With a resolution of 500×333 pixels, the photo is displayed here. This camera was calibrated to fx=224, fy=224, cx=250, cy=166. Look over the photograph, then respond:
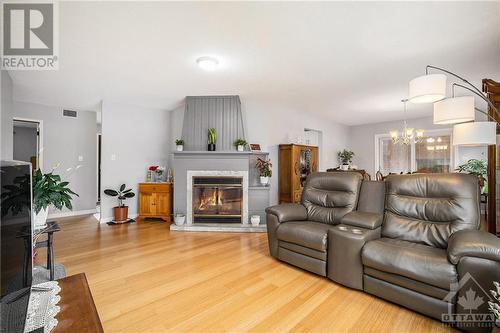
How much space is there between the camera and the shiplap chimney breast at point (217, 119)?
4383 mm

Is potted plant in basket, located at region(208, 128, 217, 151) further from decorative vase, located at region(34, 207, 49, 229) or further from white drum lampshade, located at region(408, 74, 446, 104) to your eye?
white drum lampshade, located at region(408, 74, 446, 104)

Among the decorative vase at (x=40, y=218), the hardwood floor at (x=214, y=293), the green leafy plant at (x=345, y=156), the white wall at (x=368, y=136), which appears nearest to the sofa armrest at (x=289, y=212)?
the hardwood floor at (x=214, y=293)

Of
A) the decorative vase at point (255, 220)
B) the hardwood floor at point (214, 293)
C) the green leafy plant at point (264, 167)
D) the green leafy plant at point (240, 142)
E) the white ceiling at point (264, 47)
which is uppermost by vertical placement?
the white ceiling at point (264, 47)

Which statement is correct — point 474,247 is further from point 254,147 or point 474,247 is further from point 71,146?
point 71,146

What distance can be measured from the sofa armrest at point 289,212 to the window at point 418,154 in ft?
15.4

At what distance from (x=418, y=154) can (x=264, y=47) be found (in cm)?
612

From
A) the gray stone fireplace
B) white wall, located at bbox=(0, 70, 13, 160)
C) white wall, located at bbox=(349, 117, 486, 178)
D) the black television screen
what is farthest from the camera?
white wall, located at bbox=(349, 117, 486, 178)

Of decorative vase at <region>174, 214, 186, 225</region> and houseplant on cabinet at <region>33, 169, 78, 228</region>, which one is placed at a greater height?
houseplant on cabinet at <region>33, 169, 78, 228</region>

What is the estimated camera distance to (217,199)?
4289 mm

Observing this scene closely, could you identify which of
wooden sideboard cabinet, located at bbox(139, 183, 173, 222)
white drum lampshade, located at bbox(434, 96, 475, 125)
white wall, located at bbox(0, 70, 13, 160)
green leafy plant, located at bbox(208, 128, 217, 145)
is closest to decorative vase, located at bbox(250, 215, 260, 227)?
green leafy plant, located at bbox(208, 128, 217, 145)

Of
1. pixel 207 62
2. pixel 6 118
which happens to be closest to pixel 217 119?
pixel 207 62

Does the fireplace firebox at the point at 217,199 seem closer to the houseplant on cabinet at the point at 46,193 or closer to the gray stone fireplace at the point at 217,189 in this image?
the gray stone fireplace at the point at 217,189

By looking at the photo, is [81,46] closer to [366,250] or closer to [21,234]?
[21,234]

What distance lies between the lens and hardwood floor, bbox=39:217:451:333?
1.62 metres
